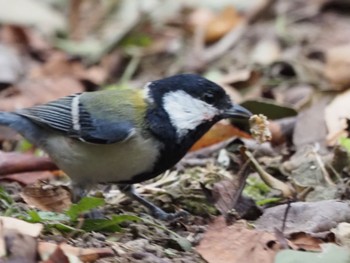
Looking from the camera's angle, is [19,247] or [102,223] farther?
[102,223]

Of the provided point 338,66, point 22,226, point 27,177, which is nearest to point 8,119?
point 27,177

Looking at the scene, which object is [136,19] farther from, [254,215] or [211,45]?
[254,215]

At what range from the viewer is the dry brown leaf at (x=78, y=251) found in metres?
3.07

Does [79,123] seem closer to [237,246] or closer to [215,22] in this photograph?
[237,246]

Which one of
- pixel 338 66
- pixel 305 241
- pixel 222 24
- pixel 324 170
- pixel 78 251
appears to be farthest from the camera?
pixel 222 24

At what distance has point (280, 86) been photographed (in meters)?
5.86

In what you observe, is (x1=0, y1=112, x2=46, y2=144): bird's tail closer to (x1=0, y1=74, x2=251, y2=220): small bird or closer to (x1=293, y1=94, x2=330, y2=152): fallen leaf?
(x1=0, y1=74, x2=251, y2=220): small bird

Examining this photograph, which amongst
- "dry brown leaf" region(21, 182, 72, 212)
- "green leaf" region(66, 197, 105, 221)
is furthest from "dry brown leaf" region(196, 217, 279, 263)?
"dry brown leaf" region(21, 182, 72, 212)

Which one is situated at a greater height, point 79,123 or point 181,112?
point 181,112

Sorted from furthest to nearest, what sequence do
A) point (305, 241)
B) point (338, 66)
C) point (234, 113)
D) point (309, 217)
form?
point (338, 66)
point (234, 113)
point (309, 217)
point (305, 241)

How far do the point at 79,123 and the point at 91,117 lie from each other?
0.19ft

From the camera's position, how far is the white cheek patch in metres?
3.87

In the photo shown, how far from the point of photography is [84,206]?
3.44 meters

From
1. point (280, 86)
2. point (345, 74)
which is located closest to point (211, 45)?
point (280, 86)
